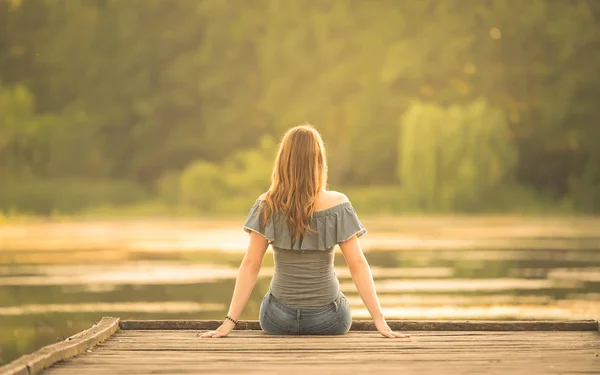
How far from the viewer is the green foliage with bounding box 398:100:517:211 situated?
44000 mm

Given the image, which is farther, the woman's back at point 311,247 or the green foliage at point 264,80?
the green foliage at point 264,80

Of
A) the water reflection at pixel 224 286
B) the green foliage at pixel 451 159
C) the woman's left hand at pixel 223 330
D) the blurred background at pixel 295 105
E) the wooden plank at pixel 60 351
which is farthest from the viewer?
the blurred background at pixel 295 105

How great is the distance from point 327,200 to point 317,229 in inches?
5.4

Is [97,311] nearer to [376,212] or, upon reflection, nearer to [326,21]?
[376,212]

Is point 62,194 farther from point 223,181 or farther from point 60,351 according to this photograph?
point 60,351

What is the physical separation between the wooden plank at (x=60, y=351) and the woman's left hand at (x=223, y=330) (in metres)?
0.48

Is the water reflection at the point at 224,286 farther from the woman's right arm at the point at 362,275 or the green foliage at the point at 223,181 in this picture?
the green foliage at the point at 223,181

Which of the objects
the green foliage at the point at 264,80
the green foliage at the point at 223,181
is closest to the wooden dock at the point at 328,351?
the green foliage at the point at 223,181

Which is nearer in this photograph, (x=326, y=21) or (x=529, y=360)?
(x=529, y=360)

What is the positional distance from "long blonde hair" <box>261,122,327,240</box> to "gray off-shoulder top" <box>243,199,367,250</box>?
1.2 inches

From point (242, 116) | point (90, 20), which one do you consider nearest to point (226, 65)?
point (242, 116)

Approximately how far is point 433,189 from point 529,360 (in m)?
39.4

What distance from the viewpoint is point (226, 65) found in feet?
206

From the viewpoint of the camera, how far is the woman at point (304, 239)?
537 centimetres
